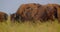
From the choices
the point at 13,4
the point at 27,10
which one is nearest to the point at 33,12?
the point at 27,10

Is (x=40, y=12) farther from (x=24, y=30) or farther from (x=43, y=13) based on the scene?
(x=24, y=30)

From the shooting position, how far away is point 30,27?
1525mm

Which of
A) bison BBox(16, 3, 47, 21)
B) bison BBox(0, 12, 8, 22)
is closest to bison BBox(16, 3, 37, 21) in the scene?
bison BBox(16, 3, 47, 21)

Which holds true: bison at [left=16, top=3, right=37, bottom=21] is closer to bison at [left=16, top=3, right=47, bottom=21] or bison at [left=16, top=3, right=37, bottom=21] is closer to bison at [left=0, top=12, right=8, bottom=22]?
bison at [left=16, top=3, right=47, bottom=21]

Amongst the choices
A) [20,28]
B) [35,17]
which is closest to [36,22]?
[35,17]

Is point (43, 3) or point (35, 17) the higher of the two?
point (43, 3)

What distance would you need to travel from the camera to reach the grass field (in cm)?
150

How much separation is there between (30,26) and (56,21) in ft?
0.78

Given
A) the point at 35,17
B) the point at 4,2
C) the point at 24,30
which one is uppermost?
the point at 4,2

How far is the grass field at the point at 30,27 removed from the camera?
1495 mm

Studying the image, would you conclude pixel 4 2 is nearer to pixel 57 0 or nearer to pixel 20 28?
pixel 20 28

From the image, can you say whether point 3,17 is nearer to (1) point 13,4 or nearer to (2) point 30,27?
(1) point 13,4

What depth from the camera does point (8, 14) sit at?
156 centimetres

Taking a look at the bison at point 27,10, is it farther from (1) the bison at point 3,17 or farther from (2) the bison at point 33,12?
(1) the bison at point 3,17
